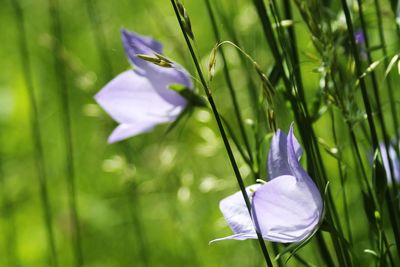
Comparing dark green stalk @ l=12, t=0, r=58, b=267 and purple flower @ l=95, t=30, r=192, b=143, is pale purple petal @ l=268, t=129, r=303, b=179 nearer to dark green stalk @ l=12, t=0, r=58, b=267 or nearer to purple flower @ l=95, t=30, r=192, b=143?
purple flower @ l=95, t=30, r=192, b=143

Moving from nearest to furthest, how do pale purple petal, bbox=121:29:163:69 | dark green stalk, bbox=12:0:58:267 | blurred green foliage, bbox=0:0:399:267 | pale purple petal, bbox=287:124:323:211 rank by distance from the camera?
pale purple petal, bbox=287:124:323:211
pale purple petal, bbox=121:29:163:69
dark green stalk, bbox=12:0:58:267
blurred green foliage, bbox=0:0:399:267

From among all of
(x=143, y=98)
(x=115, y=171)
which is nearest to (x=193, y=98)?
(x=143, y=98)

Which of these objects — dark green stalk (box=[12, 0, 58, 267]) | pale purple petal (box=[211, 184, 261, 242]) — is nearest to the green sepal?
pale purple petal (box=[211, 184, 261, 242])

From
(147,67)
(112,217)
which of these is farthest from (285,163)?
(112,217)

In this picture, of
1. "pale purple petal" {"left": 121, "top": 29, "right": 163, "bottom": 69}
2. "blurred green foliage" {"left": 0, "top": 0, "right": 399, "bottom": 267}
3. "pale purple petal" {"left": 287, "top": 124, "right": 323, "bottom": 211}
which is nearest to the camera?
"pale purple petal" {"left": 287, "top": 124, "right": 323, "bottom": 211}

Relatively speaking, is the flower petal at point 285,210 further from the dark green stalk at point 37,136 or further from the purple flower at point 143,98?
the dark green stalk at point 37,136

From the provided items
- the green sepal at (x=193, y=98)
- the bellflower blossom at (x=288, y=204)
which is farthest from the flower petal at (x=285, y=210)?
the green sepal at (x=193, y=98)

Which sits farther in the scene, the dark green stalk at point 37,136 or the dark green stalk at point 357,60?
the dark green stalk at point 37,136

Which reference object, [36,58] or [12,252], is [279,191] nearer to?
[12,252]
